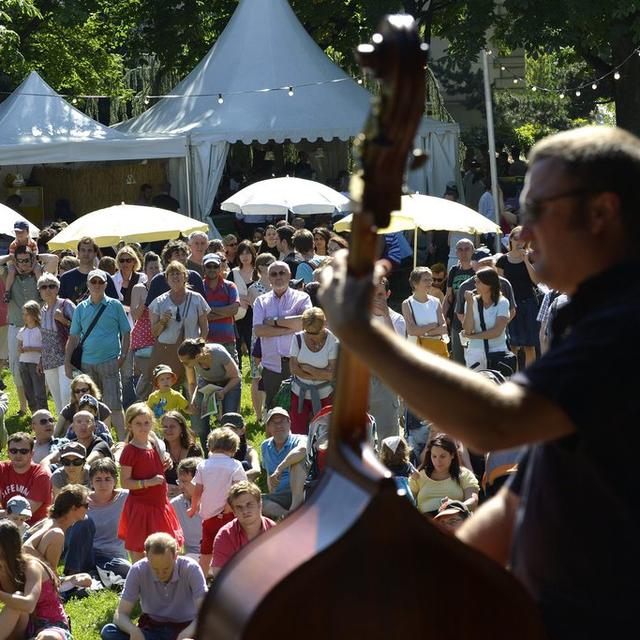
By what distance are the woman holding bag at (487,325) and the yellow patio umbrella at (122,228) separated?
4899 mm

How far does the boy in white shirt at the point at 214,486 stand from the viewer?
26.3 feet

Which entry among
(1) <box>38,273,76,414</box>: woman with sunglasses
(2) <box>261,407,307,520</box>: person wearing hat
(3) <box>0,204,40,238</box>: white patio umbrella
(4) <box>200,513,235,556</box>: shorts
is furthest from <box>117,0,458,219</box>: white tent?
(4) <box>200,513,235,556</box>: shorts

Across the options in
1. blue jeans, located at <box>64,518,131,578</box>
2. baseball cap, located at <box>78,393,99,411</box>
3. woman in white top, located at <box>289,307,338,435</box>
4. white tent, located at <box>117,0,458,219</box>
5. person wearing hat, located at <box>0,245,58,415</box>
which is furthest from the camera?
white tent, located at <box>117,0,458,219</box>

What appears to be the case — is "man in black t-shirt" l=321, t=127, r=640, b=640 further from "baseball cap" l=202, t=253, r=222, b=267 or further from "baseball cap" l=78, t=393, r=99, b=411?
"baseball cap" l=202, t=253, r=222, b=267

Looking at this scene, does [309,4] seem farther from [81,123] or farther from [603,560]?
[603,560]

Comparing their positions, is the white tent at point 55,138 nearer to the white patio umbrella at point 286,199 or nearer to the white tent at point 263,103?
the white tent at point 263,103

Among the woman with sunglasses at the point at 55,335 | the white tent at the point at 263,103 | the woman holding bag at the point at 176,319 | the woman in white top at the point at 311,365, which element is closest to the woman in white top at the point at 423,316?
the woman in white top at the point at 311,365

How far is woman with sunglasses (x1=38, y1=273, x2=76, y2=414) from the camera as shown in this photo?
459 inches

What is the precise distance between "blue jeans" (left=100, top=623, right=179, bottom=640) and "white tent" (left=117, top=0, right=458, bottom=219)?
49.6 ft

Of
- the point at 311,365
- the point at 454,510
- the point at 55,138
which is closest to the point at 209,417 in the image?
the point at 311,365

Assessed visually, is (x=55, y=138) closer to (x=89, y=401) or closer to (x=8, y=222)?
(x=8, y=222)

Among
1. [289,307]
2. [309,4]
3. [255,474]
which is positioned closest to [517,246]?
[289,307]

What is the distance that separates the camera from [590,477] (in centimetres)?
179

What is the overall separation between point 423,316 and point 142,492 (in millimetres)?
3289
